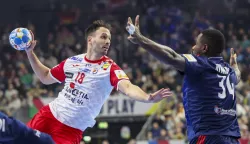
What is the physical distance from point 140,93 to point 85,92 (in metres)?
1.17

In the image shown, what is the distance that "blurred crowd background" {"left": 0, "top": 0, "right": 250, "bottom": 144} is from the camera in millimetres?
21250

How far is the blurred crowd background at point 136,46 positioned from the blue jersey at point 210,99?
Result: 38.6 ft

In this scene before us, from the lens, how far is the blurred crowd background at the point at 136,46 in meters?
21.2

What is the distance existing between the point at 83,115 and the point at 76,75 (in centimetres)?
65

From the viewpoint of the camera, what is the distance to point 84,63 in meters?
8.95

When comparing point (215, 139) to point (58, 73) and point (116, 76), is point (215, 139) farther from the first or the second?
point (58, 73)

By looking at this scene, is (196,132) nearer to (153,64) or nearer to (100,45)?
(100,45)

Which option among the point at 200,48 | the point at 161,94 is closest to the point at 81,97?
the point at 161,94

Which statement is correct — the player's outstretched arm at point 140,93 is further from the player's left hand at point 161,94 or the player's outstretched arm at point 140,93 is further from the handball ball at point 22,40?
the handball ball at point 22,40

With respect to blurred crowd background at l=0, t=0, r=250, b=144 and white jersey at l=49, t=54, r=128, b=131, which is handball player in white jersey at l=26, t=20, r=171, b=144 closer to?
white jersey at l=49, t=54, r=128, b=131

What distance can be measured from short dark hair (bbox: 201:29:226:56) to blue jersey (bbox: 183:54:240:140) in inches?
3.9

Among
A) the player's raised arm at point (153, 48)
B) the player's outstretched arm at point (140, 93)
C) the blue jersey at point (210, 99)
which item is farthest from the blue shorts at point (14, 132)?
the blue jersey at point (210, 99)

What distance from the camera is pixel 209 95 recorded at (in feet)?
23.4

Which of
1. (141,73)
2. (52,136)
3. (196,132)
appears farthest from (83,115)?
(141,73)
